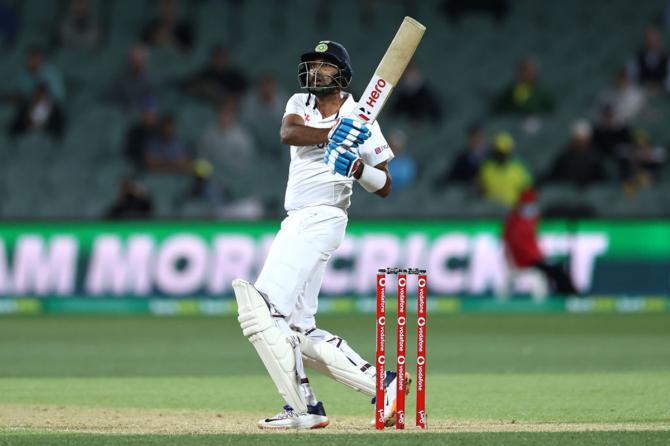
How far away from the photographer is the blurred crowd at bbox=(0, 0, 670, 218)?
54.8 feet

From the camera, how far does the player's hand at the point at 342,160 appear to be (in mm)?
6078

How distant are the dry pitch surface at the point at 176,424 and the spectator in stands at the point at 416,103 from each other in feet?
35.2

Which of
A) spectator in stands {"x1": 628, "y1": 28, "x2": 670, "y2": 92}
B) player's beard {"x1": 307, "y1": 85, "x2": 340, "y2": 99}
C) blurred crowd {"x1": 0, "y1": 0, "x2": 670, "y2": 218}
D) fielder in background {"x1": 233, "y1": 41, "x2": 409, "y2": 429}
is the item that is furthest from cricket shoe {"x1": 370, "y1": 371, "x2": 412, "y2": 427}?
spectator in stands {"x1": 628, "y1": 28, "x2": 670, "y2": 92}

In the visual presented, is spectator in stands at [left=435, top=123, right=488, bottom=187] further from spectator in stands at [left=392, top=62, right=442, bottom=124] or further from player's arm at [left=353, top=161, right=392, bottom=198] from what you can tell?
player's arm at [left=353, top=161, right=392, bottom=198]

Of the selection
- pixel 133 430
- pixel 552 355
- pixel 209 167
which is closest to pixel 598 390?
pixel 552 355

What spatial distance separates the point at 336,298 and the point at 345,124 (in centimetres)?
971

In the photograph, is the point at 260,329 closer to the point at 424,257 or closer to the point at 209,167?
the point at 424,257

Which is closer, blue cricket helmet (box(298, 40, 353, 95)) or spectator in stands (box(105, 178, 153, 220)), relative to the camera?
blue cricket helmet (box(298, 40, 353, 95))

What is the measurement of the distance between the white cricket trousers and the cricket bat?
1.73ft

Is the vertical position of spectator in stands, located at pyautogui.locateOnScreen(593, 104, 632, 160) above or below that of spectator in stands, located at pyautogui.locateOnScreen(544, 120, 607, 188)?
above

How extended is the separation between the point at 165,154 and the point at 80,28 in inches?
124

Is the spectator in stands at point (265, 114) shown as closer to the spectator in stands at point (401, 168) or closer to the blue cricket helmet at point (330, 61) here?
the spectator in stands at point (401, 168)

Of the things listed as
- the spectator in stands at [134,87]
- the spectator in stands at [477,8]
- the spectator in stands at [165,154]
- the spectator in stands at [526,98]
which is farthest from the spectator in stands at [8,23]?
the spectator in stands at [526,98]

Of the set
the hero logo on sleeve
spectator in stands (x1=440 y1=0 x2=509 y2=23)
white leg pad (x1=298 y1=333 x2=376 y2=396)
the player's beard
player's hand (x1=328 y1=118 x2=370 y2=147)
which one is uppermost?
spectator in stands (x1=440 y1=0 x2=509 y2=23)
